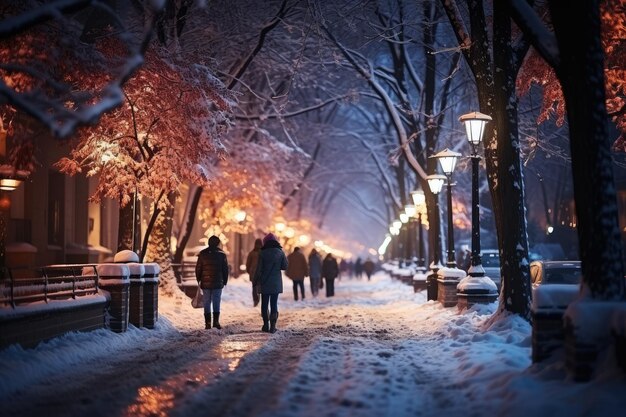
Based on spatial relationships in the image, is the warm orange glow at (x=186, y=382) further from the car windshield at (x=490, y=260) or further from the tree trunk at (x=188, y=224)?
the car windshield at (x=490, y=260)

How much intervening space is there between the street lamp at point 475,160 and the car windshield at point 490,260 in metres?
11.6

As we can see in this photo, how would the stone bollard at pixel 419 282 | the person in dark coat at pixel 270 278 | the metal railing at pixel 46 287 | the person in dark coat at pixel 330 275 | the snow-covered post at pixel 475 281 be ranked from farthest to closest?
the person in dark coat at pixel 330 275 < the stone bollard at pixel 419 282 < the snow-covered post at pixel 475 281 < the person in dark coat at pixel 270 278 < the metal railing at pixel 46 287

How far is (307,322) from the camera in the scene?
61.6 feet

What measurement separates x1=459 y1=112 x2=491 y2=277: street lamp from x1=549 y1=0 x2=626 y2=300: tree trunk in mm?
6330

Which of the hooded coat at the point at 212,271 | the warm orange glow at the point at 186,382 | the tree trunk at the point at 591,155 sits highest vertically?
the tree trunk at the point at 591,155

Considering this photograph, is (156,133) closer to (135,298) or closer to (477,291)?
(135,298)

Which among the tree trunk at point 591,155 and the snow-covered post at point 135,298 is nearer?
the tree trunk at point 591,155

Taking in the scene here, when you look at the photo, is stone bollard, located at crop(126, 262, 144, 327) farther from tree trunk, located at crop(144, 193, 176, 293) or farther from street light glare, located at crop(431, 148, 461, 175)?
street light glare, located at crop(431, 148, 461, 175)

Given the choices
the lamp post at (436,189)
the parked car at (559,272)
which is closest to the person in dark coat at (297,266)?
the lamp post at (436,189)

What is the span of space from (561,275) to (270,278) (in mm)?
8027

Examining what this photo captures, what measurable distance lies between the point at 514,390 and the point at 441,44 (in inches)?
873

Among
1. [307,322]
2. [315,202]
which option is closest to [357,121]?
[315,202]

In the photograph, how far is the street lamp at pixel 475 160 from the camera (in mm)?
16031

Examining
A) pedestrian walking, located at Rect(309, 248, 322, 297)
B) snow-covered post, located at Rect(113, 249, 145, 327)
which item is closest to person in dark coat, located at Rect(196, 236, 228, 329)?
snow-covered post, located at Rect(113, 249, 145, 327)
